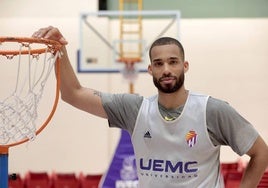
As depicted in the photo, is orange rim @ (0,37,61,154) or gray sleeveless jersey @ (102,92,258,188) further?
gray sleeveless jersey @ (102,92,258,188)

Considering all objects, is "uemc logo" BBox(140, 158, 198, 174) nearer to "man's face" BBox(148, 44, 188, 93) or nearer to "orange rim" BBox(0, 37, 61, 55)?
"man's face" BBox(148, 44, 188, 93)

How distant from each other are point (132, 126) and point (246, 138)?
1.83ft

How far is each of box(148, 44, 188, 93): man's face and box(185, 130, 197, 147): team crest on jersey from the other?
0.21 metres

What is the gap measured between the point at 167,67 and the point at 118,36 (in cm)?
592

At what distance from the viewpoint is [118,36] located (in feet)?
26.3

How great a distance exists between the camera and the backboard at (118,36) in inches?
280

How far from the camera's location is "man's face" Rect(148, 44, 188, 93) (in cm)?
216

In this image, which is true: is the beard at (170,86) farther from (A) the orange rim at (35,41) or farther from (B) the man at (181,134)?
(A) the orange rim at (35,41)

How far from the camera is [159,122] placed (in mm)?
2242

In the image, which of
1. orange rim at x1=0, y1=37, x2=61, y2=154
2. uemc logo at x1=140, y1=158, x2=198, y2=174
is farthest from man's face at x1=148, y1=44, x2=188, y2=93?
orange rim at x1=0, y1=37, x2=61, y2=154

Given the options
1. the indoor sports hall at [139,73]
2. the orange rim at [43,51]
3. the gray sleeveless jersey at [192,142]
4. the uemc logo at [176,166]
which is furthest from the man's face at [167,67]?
the indoor sports hall at [139,73]

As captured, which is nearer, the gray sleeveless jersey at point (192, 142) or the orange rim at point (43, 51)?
the orange rim at point (43, 51)

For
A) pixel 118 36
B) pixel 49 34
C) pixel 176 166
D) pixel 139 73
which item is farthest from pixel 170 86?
pixel 118 36

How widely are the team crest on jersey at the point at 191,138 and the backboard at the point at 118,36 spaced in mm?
4673
